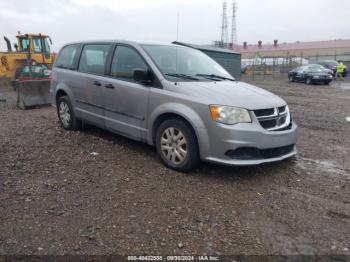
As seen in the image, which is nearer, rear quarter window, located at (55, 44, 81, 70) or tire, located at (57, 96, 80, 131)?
rear quarter window, located at (55, 44, 81, 70)

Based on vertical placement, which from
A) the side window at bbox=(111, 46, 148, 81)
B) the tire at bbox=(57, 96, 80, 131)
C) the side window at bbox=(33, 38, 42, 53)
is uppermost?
the side window at bbox=(33, 38, 42, 53)

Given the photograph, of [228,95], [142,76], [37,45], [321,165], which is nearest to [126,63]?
[142,76]

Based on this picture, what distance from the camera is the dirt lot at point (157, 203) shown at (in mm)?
3023

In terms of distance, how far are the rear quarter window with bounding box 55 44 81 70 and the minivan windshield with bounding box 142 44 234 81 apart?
1859 millimetres

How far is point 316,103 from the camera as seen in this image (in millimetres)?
12477

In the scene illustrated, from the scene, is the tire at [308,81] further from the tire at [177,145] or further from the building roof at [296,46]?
the building roof at [296,46]

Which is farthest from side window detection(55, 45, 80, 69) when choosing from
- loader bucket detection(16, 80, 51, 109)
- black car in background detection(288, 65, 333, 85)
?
black car in background detection(288, 65, 333, 85)

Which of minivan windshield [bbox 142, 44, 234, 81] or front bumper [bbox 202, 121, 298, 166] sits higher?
minivan windshield [bbox 142, 44, 234, 81]

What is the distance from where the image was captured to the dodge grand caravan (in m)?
4.22

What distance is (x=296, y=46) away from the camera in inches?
2537

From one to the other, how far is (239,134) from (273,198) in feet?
2.81

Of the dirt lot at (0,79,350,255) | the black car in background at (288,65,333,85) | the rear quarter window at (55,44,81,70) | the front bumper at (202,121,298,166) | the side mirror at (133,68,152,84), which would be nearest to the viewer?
the dirt lot at (0,79,350,255)

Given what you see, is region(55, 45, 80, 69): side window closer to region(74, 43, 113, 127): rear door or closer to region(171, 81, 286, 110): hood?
region(74, 43, 113, 127): rear door

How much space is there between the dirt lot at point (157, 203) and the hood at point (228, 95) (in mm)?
998
